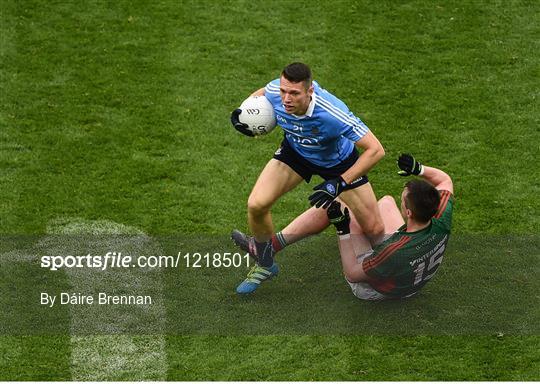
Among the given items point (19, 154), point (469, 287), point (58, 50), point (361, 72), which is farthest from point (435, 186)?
point (58, 50)

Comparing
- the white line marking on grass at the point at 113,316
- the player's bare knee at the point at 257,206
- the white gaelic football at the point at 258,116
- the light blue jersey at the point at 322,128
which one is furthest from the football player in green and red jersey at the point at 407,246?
the white line marking on grass at the point at 113,316

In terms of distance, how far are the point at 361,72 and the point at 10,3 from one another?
459 cm

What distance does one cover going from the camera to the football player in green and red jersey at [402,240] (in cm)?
1041

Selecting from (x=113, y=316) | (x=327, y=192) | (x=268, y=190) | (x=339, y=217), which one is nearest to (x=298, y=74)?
(x=327, y=192)

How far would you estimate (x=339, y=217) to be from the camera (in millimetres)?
10742

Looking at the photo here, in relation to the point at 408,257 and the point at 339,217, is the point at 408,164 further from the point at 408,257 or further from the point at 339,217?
the point at 408,257

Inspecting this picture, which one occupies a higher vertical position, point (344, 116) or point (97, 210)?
point (344, 116)

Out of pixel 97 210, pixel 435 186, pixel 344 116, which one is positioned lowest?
pixel 97 210

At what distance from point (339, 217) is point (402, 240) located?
2.03ft

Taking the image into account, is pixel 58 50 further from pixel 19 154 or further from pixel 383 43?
pixel 383 43

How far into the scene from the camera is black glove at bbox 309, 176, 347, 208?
1039 cm

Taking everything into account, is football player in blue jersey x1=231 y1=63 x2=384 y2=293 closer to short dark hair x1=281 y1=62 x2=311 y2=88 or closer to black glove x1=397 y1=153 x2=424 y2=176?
short dark hair x1=281 y1=62 x2=311 y2=88

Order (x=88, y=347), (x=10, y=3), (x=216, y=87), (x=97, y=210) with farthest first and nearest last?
(x=10, y=3)
(x=216, y=87)
(x=97, y=210)
(x=88, y=347)

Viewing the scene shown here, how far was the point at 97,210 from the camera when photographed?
40.4ft
